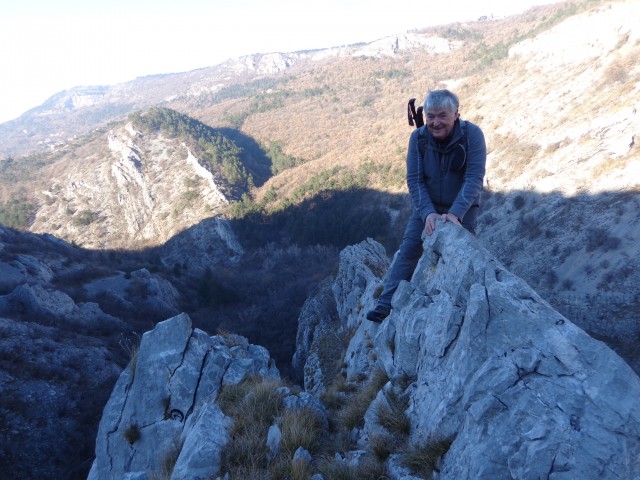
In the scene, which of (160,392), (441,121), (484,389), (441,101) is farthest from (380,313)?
(160,392)

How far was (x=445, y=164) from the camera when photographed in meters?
5.66

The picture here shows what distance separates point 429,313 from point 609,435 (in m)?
2.74

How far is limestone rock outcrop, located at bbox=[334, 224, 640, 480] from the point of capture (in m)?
3.04

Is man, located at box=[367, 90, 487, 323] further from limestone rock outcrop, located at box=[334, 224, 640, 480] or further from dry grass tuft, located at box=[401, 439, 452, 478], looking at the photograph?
dry grass tuft, located at box=[401, 439, 452, 478]

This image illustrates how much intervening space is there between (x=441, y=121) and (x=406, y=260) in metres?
2.79

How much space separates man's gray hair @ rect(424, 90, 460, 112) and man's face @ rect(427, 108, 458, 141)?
0.04 metres

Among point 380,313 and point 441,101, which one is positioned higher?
point 441,101

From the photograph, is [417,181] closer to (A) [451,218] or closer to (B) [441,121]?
(A) [451,218]

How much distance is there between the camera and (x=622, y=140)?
29.5 meters

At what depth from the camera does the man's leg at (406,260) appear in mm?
6688

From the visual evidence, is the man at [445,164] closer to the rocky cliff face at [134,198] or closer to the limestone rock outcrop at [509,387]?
the limestone rock outcrop at [509,387]

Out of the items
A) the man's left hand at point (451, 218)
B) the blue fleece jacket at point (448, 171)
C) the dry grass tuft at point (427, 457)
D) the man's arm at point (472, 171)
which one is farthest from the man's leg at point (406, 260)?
the dry grass tuft at point (427, 457)

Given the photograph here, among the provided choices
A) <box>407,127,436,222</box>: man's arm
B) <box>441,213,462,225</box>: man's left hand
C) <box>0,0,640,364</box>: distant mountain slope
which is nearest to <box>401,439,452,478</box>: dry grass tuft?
<box>441,213,462,225</box>: man's left hand

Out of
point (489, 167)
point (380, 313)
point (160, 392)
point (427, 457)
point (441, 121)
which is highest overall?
point (441, 121)
